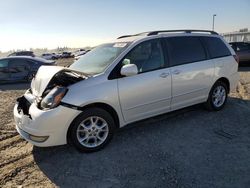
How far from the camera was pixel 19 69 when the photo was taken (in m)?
13.2

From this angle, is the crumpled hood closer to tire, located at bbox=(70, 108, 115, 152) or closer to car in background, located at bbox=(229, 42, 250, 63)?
tire, located at bbox=(70, 108, 115, 152)

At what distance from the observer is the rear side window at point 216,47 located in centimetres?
618

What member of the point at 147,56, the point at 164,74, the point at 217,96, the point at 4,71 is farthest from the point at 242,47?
the point at 4,71

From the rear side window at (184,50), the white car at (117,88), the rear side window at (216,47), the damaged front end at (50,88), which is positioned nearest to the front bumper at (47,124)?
Answer: the white car at (117,88)

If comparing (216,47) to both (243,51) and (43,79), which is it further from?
(243,51)

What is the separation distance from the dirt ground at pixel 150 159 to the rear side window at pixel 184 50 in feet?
4.18

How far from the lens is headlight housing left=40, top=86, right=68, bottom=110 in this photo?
4.18 m

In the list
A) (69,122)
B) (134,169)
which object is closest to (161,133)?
(134,169)

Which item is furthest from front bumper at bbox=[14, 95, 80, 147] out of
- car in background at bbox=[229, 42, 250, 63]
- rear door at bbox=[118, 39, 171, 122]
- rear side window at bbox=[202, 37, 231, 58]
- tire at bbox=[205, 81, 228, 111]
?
car in background at bbox=[229, 42, 250, 63]

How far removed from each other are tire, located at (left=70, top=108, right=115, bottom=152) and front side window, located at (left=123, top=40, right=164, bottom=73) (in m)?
1.06

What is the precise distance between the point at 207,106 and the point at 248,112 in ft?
2.95

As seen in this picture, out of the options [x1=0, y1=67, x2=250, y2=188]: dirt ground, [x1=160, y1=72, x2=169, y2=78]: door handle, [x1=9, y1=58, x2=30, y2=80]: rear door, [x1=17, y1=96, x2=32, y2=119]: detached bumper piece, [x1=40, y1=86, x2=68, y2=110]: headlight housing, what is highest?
[x1=160, y1=72, x2=169, y2=78]: door handle

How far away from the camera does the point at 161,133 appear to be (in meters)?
5.24

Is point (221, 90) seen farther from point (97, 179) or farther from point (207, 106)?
point (97, 179)
